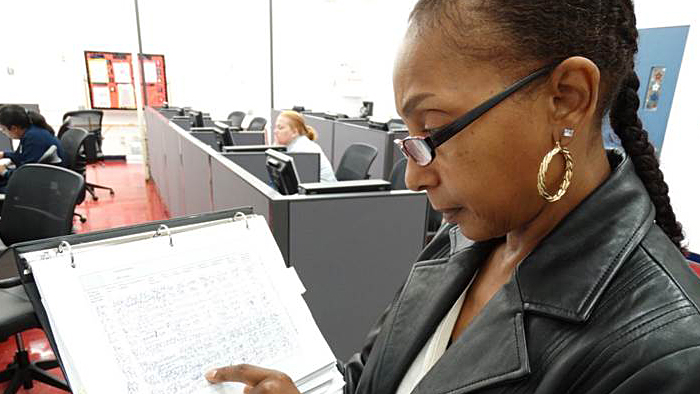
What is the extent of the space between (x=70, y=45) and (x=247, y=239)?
7919 mm

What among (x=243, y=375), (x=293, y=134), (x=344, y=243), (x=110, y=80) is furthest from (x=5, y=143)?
(x=243, y=375)

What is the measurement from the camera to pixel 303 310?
2.56 ft

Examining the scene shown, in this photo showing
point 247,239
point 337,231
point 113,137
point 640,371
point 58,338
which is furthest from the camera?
point 113,137

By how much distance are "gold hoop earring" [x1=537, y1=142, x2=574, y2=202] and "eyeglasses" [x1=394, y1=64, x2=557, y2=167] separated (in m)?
0.08

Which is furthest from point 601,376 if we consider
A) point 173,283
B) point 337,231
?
point 337,231

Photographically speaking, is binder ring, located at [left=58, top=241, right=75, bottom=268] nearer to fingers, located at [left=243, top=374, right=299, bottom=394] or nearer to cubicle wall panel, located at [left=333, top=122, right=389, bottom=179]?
fingers, located at [left=243, top=374, right=299, bottom=394]

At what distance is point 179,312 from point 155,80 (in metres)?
8.08

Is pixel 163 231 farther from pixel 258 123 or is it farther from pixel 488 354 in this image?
pixel 258 123

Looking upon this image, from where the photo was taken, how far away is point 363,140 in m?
4.36

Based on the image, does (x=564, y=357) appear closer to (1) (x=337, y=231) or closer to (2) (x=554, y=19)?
(2) (x=554, y=19)

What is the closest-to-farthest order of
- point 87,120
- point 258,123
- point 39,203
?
point 39,203 → point 87,120 → point 258,123

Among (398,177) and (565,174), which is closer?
(565,174)

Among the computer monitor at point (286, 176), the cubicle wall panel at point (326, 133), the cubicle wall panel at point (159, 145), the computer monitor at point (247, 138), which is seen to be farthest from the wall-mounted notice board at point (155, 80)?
the computer monitor at point (286, 176)

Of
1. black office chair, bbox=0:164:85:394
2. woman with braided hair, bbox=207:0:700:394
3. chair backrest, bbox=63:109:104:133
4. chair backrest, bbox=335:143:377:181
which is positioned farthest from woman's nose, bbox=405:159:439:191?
chair backrest, bbox=63:109:104:133
